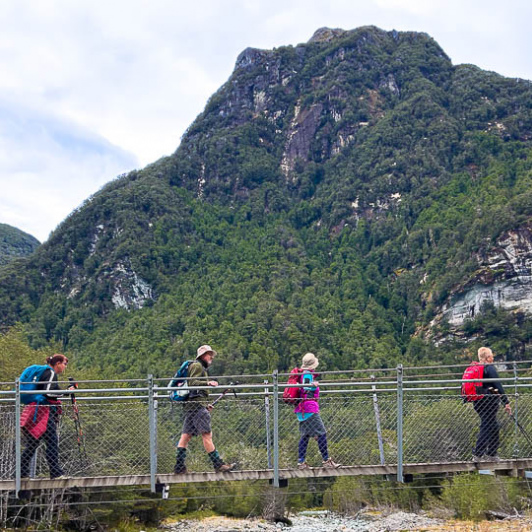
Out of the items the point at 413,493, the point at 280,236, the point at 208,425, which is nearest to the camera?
the point at 208,425

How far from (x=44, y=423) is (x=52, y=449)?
36 cm

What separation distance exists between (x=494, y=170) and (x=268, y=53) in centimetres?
7861

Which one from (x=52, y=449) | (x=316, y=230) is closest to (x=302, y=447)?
(x=52, y=449)

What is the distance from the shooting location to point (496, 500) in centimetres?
1759

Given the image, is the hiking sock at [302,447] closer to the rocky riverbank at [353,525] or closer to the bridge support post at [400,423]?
the bridge support post at [400,423]

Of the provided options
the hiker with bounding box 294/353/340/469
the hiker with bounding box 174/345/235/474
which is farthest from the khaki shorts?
the hiker with bounding box 294/353/340/469

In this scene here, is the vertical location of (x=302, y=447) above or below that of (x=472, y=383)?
below

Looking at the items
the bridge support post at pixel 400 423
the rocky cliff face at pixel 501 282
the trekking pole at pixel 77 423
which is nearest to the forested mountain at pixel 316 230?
the rocky cliff face at pixel 501 282

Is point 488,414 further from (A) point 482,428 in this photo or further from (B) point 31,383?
(B) point 31,383

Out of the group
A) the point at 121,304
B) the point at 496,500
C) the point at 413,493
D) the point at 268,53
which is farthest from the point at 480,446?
the point at 268,53

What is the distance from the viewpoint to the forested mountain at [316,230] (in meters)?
85.6

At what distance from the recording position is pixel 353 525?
18.3 m

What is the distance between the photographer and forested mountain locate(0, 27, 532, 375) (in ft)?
281

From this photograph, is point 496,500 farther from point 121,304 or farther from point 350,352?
point 121,304
